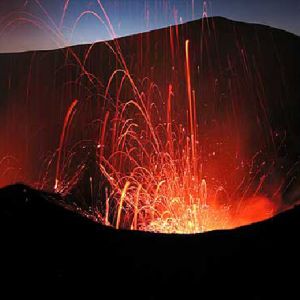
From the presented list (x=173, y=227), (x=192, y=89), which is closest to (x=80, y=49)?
(x=192, y=89)

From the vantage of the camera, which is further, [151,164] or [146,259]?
[151,164]

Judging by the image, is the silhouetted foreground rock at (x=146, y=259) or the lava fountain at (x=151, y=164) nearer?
the silhouetted foreground rock at (x=146, y=259)

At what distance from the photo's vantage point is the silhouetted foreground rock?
3.45 meters

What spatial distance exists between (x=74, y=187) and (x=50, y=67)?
25328 mm

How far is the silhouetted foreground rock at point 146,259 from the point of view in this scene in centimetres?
345

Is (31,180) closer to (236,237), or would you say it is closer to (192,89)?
(192,89)

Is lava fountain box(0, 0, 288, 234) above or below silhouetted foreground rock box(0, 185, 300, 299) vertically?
above

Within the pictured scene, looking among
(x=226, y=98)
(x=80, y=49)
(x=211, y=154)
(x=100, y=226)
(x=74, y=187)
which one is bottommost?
(x=100, y=226)

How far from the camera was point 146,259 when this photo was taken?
3717mm

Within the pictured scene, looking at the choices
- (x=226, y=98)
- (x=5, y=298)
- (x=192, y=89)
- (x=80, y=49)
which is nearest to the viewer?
(x=5, y=298)

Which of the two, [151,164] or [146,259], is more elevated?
[151,164]

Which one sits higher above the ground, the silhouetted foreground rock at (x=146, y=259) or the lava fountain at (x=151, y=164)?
the lava fountain at (x=151, y=164)

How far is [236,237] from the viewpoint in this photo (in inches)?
146

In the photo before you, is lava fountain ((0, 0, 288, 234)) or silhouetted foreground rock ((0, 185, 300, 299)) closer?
silhouetted foreground rock ((0, 185, 300, 299))
